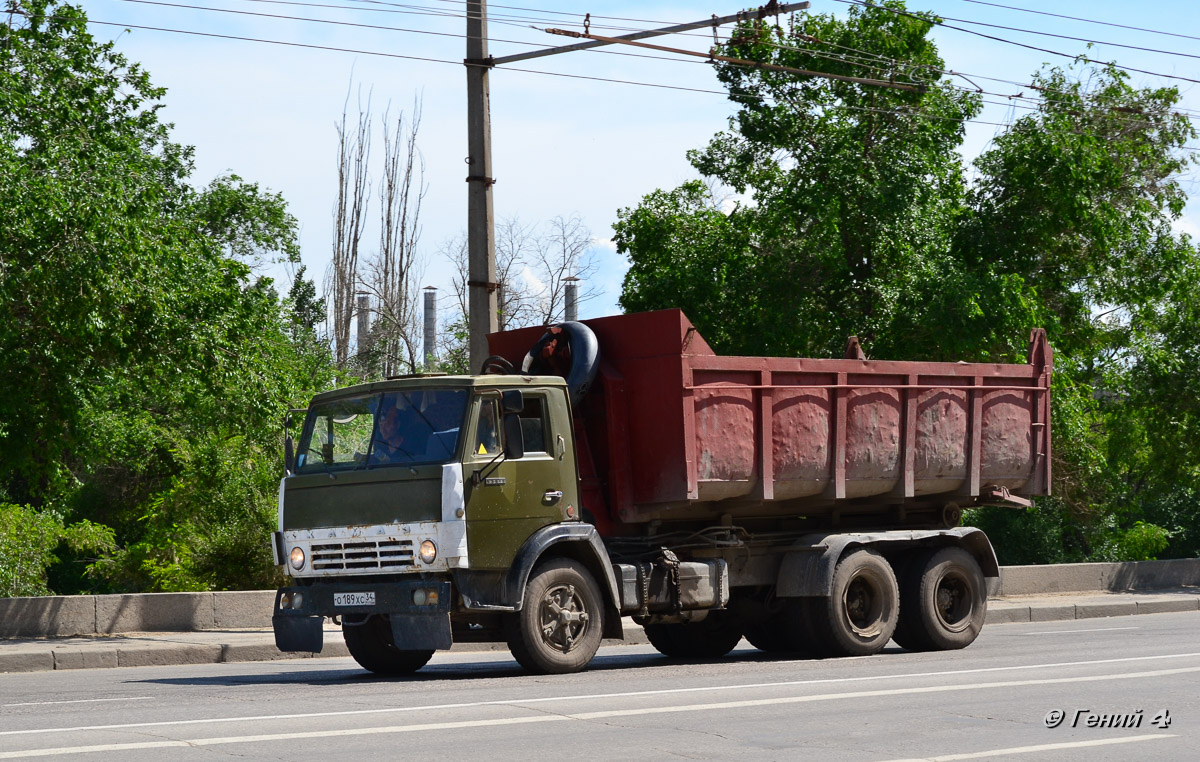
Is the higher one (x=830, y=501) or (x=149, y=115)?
(x=149, y=115)

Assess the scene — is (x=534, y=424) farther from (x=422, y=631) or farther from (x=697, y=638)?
(x=697, y=638)

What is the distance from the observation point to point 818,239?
22906 mm

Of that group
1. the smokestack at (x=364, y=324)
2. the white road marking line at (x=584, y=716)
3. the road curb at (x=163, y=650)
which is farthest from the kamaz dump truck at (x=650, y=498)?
the smokestack at (x=364, y=324)

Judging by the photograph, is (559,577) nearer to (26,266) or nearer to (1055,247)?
(26,266)

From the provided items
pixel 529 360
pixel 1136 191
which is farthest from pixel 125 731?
pixel 1136 191

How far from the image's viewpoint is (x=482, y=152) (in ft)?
49.2

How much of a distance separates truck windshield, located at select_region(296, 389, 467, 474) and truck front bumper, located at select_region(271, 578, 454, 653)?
972 mm

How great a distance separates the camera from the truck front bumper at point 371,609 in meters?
10.4

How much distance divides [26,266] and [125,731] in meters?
8.92

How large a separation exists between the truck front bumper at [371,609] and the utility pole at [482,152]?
12.5ft

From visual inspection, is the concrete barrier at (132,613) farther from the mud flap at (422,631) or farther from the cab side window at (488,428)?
the cab side window at (488,428)

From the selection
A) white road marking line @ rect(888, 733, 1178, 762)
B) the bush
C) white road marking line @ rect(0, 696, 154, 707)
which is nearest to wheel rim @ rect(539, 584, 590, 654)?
white road marking line @ rect(0, 696, 154, 707)

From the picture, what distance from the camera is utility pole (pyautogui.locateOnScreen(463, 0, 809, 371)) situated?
47.6ft

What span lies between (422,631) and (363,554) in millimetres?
863
